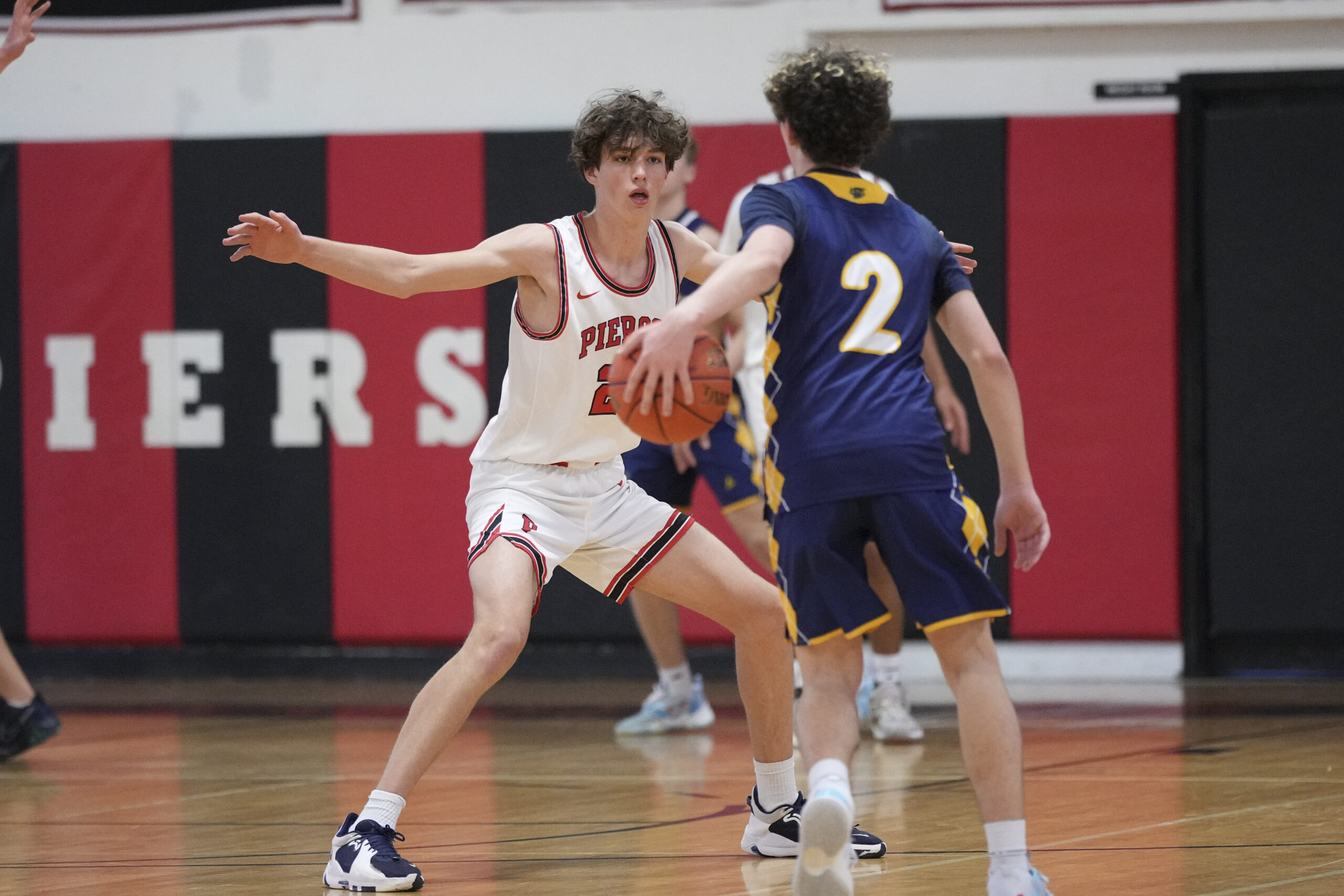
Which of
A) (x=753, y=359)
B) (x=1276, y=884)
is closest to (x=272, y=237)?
(x=1276, y=884)

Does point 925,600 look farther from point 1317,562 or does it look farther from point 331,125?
point 331,125

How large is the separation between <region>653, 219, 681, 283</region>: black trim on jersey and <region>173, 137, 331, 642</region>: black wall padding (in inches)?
177

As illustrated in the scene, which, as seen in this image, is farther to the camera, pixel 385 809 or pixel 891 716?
pixel 891 716

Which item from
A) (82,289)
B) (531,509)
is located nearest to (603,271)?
(531,509)

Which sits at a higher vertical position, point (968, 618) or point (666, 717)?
point (968, 618)

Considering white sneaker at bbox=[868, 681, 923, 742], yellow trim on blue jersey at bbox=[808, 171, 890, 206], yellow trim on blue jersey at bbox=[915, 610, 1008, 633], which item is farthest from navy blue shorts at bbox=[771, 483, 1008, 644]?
white sneaker at bbox=[868, 681, 923, 742]

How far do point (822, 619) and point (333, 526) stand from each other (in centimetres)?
542

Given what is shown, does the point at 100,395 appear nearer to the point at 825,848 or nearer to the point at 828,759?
the point at 828,759

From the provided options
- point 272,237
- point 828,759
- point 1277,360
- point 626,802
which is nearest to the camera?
point 828,759

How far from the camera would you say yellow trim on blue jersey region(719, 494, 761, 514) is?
6059 millimetres

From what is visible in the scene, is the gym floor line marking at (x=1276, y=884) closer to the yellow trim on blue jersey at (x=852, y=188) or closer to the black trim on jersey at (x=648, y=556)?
the black trim on jersey at (x=648, y=556)

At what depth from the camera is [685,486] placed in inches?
242

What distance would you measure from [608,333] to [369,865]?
1328mm

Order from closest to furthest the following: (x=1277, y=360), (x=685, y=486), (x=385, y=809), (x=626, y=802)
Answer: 1. (x=385, y=809)
2. (x=626, y=802)
3. (x=685, y=486)
4. (x=1277, y=360)
